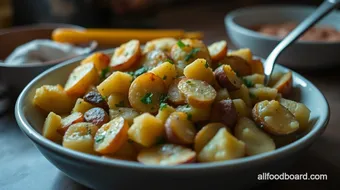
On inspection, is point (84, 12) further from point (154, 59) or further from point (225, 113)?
point (225, 113)

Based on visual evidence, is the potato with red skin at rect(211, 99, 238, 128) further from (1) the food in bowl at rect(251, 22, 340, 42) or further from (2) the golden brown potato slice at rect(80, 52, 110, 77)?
(1) the food in bowl at rect(251, 22, 340, 42)

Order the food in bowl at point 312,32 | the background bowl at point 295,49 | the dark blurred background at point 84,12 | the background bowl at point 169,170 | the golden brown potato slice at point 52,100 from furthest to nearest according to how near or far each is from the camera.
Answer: the dark blurred background at point 84,12 < the food in bowl at point 312,32 < the background bowl at point 295,49 < the golden brown potato slice at point 52,100 < the background bowl at point 169,170

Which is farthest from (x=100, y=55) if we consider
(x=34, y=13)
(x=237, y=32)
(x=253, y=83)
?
(x=34, y=13)

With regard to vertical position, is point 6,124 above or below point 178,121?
below

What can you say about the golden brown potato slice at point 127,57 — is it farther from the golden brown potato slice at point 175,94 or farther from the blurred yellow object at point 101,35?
the blurred yellow object at point 101,35

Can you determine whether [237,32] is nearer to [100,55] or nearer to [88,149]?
[100,55]

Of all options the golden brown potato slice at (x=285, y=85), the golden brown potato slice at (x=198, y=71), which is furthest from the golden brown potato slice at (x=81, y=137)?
the golden brown potato slice at (x=285, y=85)

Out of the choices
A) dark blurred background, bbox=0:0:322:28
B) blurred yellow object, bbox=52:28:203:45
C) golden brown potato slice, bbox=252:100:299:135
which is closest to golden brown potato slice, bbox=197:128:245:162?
golden brown potato slice, bbox=252:100:299:135
